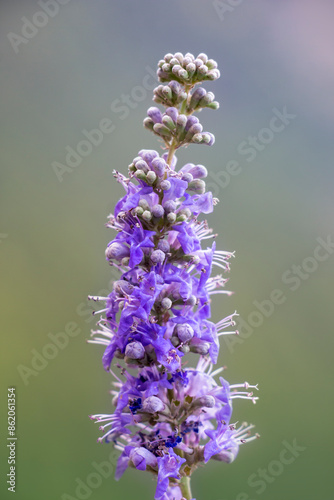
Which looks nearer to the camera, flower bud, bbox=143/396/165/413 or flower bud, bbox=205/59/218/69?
flower bud, bbox=143/396/165/413

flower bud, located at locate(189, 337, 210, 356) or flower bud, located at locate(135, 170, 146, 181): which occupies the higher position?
flower bud, located at locate(135, 170, 146, 181)

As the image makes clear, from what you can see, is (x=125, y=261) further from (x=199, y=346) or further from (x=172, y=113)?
(x=172, y=113)

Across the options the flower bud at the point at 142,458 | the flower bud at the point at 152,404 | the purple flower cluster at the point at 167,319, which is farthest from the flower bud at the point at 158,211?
the flower bud at the point at 142,458

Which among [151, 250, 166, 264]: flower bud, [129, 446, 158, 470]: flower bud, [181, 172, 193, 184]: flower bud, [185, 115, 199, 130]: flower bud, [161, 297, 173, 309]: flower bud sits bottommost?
[129, 446, 158, 470]: flower bud

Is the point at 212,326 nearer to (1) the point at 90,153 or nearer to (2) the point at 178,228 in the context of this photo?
(2) the point at 178,228

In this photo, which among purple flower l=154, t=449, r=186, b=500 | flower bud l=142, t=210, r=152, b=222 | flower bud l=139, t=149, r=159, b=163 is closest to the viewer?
purple flower l=154, t=449, r=186, b=500

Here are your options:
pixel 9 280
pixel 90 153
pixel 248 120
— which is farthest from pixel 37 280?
pixel 248 120

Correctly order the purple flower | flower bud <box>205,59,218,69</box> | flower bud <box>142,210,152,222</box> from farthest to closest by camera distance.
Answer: flower bud <box>205,59,218,69</box> → flower bud <box>142,210,152,222</box> → the purple flower

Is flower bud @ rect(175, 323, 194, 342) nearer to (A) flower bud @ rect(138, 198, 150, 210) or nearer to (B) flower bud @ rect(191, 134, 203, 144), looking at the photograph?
(A) flower bud @ rect(138, 198, 150, 210)

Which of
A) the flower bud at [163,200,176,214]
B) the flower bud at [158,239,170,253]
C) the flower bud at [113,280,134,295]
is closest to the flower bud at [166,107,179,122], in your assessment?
the flower bud at [163,200,176,214]
